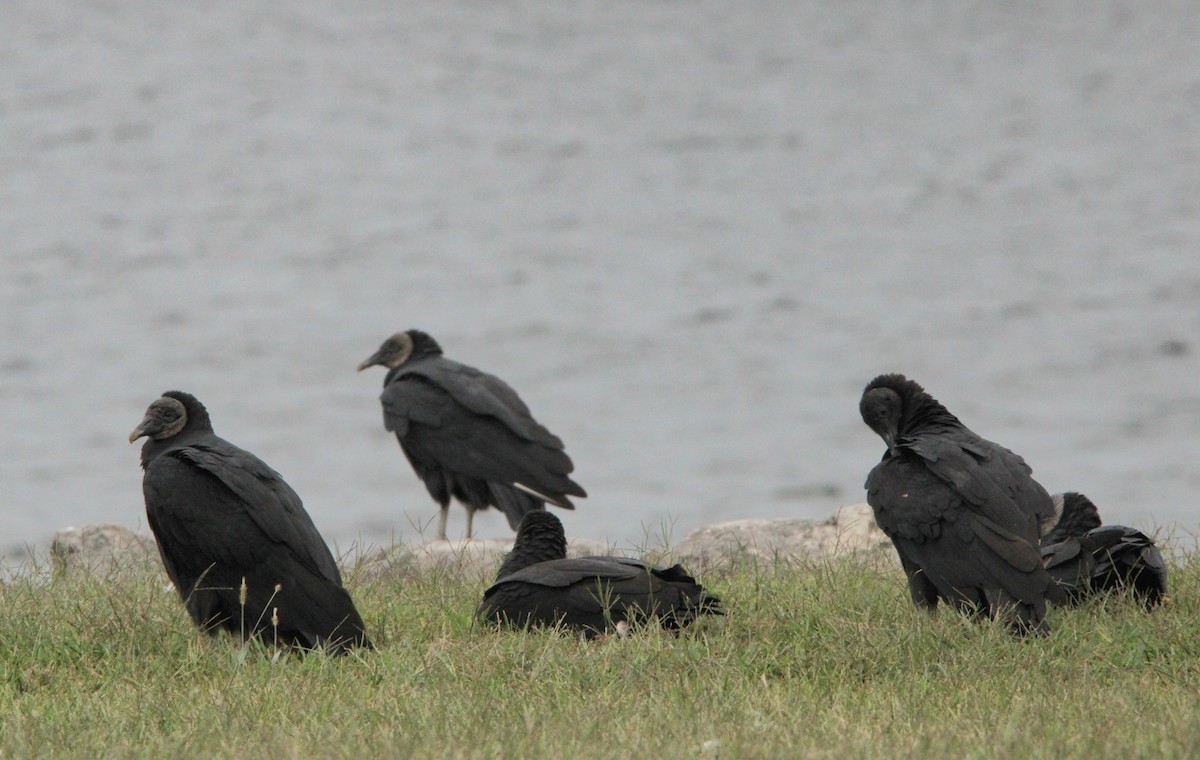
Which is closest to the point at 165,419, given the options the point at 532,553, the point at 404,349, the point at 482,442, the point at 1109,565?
the point at 532,553

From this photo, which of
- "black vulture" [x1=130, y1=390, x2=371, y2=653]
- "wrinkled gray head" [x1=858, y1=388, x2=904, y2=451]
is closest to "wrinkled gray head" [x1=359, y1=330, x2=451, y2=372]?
"wrinkled gray head" [x1=858, y1=388, x2=904, y2=451]

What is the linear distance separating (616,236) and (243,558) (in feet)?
67.7

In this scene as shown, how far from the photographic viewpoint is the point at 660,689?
4230mm

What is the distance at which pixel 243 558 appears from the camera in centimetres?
477

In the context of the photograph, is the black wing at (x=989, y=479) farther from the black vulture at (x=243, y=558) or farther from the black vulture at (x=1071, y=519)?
the black vulture at (x=243, y=558)

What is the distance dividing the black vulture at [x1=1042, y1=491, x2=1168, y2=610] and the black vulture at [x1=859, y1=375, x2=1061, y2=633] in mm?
182

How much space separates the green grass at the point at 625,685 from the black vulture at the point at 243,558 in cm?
11

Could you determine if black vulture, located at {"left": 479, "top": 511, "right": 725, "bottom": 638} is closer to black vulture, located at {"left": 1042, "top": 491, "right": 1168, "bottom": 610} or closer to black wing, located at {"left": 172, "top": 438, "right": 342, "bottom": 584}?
black wing, located at {"left": 172, "top": 438, "right": 342, "bottom": 584}

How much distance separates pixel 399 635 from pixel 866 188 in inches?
850

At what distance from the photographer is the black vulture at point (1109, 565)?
17.0 ft

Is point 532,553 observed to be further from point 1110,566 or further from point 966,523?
point 1110,566

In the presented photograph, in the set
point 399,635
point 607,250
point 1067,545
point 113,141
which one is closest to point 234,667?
point 399,635

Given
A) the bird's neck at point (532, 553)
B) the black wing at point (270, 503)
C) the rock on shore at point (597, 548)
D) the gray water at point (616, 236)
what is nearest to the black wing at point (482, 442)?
the rock on shore at point (597, 548)

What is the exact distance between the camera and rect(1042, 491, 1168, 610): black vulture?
17.0 feet
